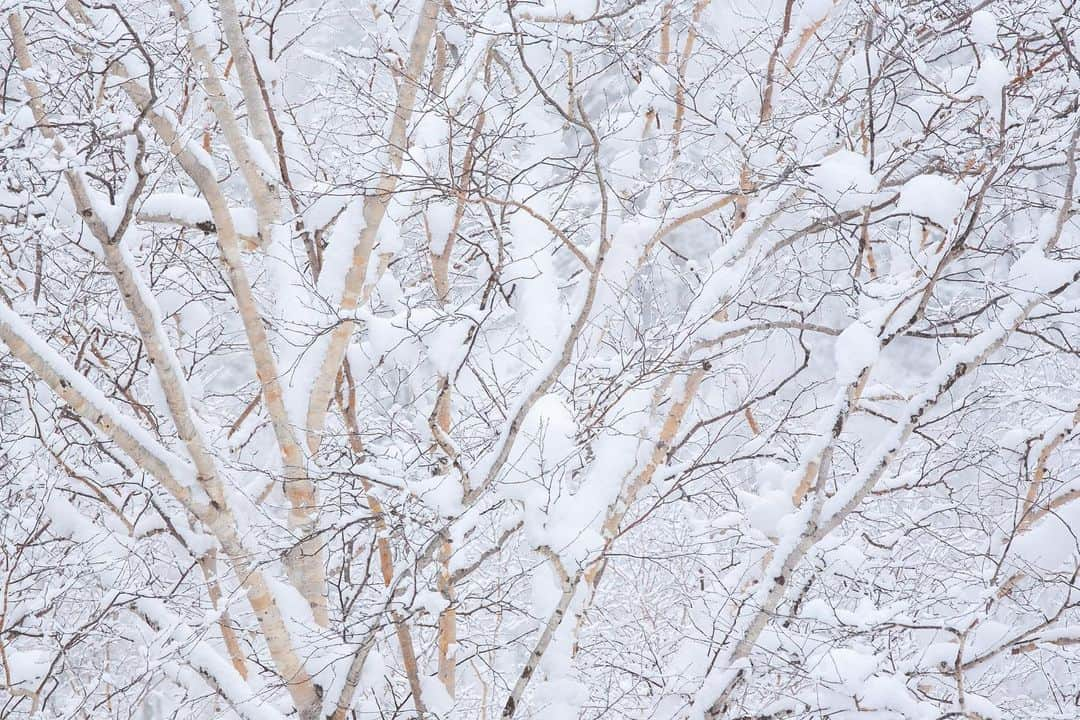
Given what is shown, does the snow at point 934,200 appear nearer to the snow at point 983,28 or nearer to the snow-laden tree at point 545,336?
the snow-laden tree at point 545,336

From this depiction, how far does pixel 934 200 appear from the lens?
3072 mm

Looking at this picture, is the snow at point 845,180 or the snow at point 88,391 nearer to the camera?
the snow at point 88,391

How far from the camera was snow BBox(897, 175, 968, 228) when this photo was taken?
3045mm

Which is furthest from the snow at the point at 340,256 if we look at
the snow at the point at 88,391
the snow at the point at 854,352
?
the snow at the point at 854,352

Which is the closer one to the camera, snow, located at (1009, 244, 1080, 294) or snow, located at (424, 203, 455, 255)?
snow, located at (1009, 244, 1080, 294)

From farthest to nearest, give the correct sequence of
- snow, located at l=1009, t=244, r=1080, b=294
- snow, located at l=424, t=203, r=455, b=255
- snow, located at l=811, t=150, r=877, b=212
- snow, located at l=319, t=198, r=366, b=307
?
snow, located at l=424, t=203, r=455, b=255
snow, located at l=319, t=198, r=366, b=307
snow, located at l=811, t=150, r=877, b=212
snow, located at l=1009, t=244, r=1080, b=294

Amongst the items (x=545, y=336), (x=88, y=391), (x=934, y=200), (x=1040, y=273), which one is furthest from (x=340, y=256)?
(x=1040, y=273)

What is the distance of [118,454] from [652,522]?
531 centimetres

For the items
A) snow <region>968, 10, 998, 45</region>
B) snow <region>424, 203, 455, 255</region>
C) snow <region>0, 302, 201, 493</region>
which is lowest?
snow <region>0, 302, 201, 493</region>

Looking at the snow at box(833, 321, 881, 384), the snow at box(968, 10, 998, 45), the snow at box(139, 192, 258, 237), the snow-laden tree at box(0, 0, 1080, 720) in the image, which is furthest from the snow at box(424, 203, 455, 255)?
the snow at box(968, 10, 998, 45)

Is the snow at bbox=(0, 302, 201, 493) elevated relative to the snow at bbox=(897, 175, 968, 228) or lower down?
lower down

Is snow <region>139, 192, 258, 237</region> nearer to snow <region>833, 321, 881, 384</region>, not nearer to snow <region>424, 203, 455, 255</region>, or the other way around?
snow <region>424, 203, 455, 255</region>

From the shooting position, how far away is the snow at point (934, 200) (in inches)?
120

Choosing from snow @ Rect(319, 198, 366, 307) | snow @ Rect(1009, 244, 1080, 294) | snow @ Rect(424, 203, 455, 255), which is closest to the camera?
snow @ Rect(1009, 244, 1080, 294)
